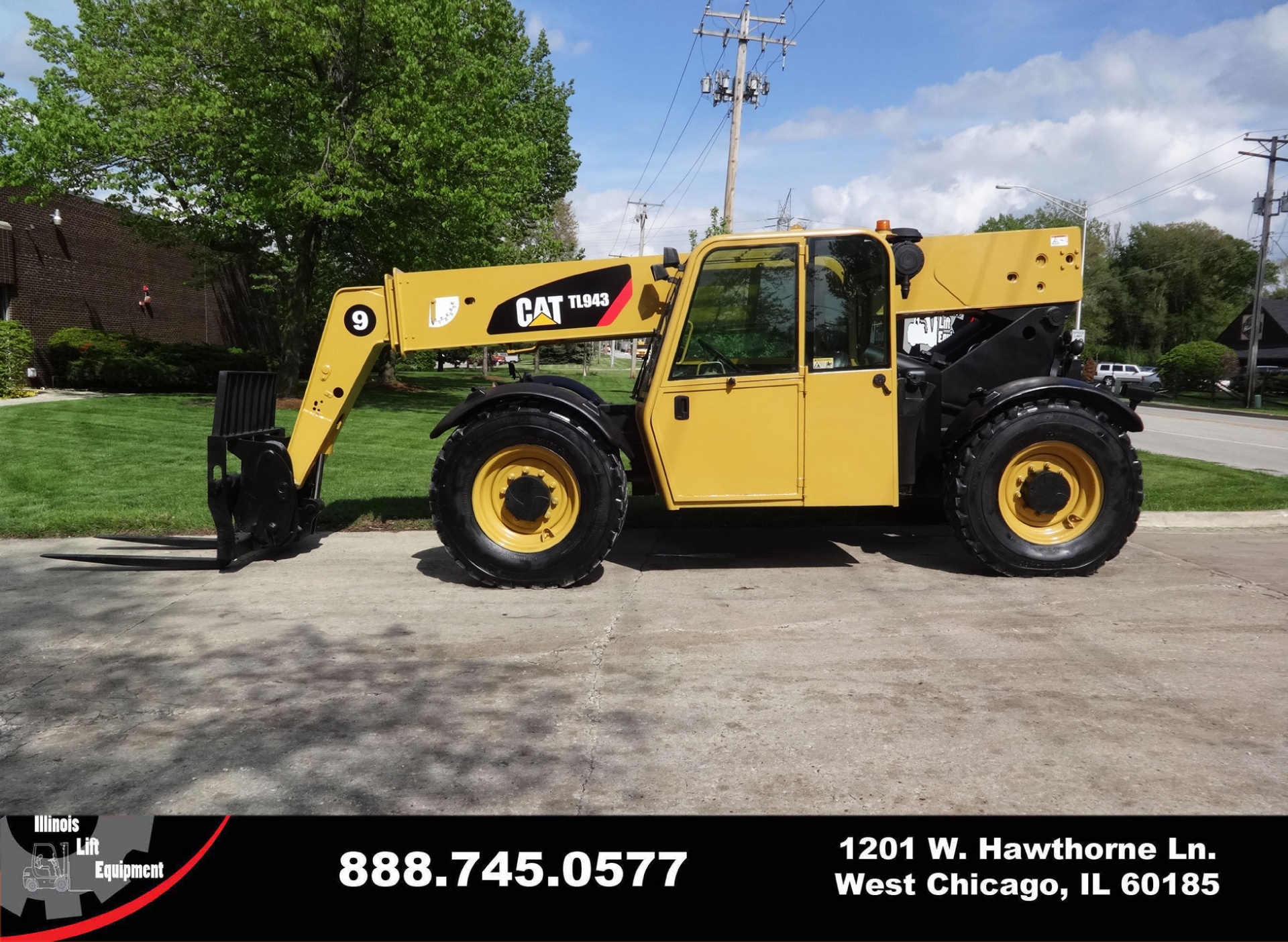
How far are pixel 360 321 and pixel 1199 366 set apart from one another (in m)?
49.0

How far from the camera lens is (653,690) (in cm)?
442

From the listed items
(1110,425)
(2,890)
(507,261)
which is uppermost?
(507,261)

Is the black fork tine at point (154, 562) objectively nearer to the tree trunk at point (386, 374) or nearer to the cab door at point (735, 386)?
the cab door at point (735, 386)

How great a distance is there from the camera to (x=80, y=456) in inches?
473

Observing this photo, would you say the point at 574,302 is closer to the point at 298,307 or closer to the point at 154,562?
the point at 154,562

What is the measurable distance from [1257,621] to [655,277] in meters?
4.25

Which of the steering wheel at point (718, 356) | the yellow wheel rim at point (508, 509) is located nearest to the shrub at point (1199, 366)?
the steering wheel at point (718, 356)

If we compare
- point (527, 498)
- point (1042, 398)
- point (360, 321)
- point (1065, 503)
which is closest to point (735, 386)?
point (527, 498)

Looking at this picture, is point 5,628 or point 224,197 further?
point 224,197

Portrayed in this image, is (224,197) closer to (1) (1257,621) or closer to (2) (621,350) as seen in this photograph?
(1) (1257,621)

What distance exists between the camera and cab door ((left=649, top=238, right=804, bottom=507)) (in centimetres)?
641

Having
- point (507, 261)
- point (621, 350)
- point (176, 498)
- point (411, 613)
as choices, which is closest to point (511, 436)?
point (411, 613)

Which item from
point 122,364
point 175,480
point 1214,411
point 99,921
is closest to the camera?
point 99,921

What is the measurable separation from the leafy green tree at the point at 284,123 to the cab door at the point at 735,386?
1445 centimetres
